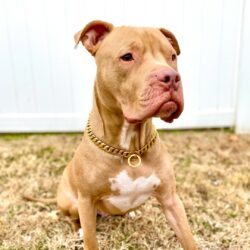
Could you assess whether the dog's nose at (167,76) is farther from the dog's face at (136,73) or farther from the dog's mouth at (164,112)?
the dog's mouth at (164,112)

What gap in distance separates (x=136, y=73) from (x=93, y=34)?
0.47m

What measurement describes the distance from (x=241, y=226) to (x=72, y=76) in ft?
7.58

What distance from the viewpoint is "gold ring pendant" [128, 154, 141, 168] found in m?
2.41

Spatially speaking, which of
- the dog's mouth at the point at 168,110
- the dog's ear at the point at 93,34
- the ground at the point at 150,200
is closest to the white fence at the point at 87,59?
the ground at the point at 150,200

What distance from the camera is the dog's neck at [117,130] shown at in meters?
2.37

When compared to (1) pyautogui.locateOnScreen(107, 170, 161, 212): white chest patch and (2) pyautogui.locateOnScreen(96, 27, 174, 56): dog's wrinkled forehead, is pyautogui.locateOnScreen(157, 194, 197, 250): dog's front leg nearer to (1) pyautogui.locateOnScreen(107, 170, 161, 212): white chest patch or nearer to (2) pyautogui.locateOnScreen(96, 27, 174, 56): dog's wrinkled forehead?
(1) pyautogui.locateOnScreen(107, 170, 161, 212): white chest patch

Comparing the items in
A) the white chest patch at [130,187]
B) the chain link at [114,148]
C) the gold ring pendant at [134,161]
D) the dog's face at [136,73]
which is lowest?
the white chest patch at [130,187]

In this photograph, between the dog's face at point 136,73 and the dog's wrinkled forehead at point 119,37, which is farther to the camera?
the dog's wrinkled forehead at point 119,37

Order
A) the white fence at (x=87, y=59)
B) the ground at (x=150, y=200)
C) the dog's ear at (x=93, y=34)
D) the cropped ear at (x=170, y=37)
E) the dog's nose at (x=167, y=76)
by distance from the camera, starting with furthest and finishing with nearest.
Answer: the white fence at (x=87, y=59), the ground at (x=150, y=200), the cropped ear at (x=170, y=37), the dog's ear at (x=93, y=34), the dog's nose at (x=167, y=76)

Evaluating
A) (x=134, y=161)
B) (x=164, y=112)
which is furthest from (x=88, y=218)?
(x=164, y=112)

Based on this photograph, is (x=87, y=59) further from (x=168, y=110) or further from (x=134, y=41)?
(x=168, y=110)

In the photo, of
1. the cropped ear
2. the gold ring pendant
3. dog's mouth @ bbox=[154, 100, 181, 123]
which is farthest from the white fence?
dog's mouth @ bbox=[154, 100, 181, 123]

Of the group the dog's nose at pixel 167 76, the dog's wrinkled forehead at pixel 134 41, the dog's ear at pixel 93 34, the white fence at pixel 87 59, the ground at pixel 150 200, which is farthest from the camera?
the white fence at pixel 87 59

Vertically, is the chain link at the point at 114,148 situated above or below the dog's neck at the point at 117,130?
below
